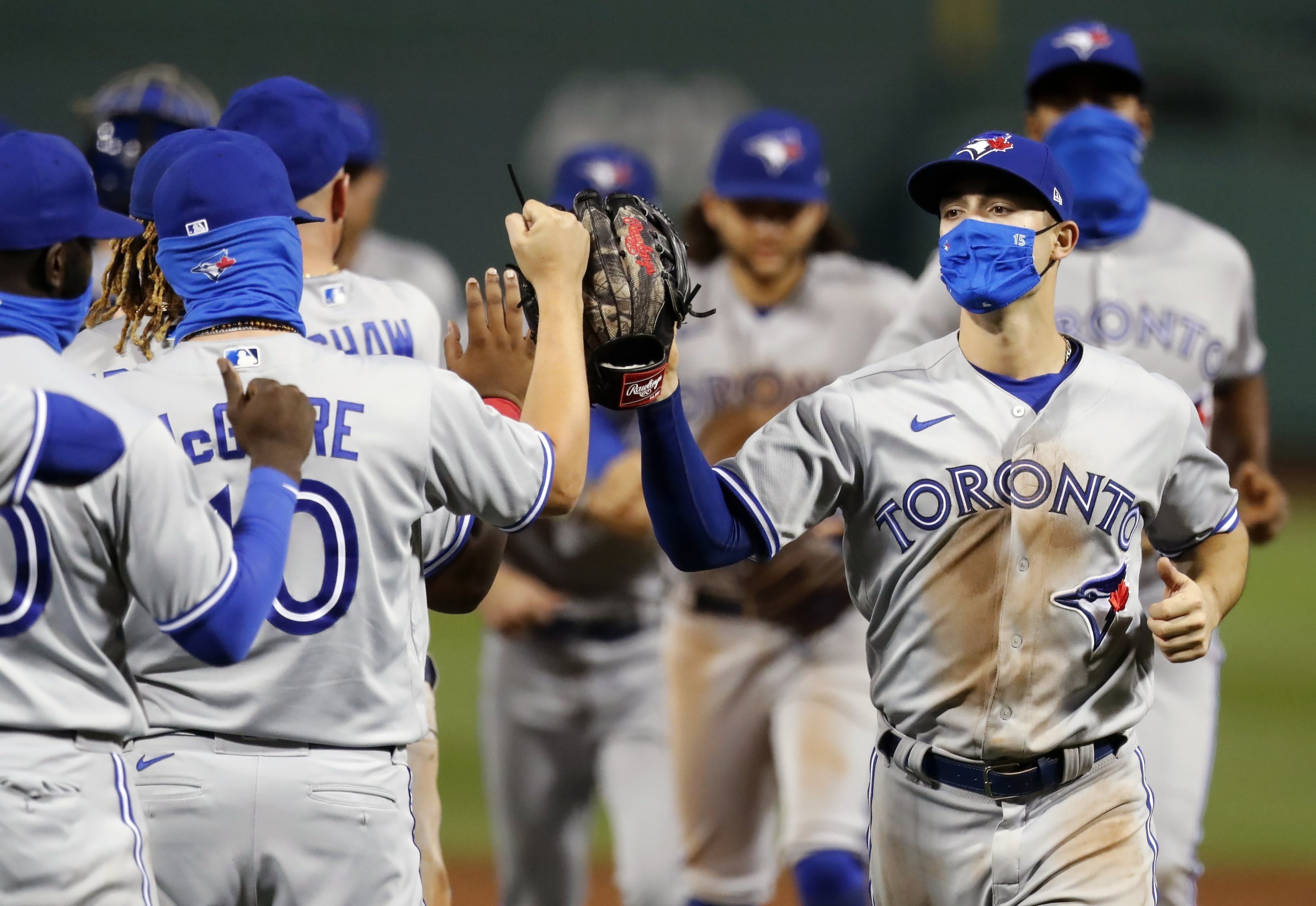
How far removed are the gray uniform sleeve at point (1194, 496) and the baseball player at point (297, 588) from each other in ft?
4.65

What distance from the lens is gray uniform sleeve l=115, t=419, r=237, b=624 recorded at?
278cm

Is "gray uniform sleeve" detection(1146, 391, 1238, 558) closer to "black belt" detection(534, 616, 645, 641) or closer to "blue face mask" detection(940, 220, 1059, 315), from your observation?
"blue face mask" detection(940, 220, 1059, 315)

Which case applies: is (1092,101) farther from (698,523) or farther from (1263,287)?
(1263,287)

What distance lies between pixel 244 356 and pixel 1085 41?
331 centimetres

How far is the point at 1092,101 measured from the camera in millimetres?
5566

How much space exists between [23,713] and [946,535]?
1.78m

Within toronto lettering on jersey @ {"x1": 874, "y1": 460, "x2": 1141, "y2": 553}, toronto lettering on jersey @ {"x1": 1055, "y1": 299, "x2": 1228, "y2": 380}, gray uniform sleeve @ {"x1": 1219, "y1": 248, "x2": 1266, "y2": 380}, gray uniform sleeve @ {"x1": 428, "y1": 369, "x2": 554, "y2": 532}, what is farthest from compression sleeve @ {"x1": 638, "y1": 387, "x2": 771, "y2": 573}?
gray uniform sleeve @ {"x1": 1219, "y1": 248, "x2": 1266, "y2": 380}

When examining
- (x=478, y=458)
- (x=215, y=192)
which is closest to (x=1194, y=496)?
(x=478, y=458)

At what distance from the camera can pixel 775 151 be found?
6.13 metres

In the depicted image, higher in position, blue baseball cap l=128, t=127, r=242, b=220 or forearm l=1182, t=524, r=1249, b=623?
blue baseball cap l=128, t=127, r=242, b=220

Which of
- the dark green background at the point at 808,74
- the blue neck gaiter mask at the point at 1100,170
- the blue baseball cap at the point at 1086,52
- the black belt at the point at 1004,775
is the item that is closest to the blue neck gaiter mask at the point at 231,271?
the black belt at the point at 1004,775

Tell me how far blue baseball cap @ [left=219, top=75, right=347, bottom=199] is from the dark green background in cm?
1299

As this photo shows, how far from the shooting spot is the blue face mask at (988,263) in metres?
3.61

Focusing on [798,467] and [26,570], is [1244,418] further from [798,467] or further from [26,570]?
[26,570]
